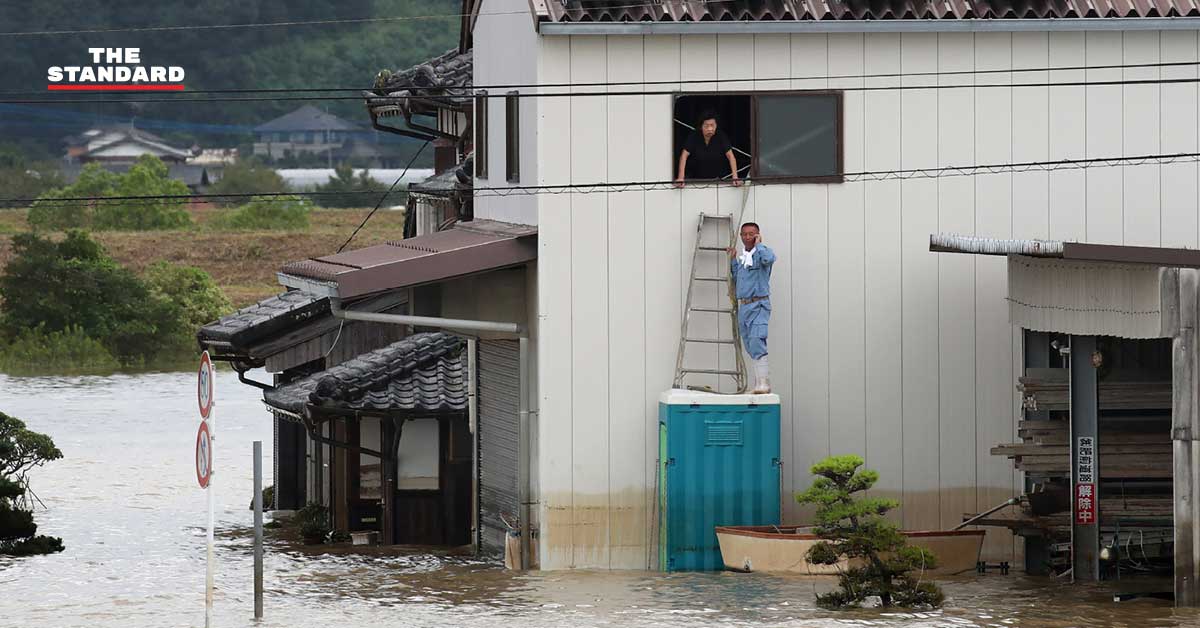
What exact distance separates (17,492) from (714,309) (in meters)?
9.15

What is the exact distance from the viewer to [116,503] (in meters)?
29.9

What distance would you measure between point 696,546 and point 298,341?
30.2 ft

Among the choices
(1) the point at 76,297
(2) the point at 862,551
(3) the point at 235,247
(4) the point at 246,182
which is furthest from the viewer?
(4) the point at 246,182

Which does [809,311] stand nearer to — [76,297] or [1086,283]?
[1086,283]

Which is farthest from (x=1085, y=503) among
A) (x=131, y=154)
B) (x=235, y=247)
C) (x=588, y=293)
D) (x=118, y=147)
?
(x=118, y=147)

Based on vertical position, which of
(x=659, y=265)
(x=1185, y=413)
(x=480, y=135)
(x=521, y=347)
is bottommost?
(x=1185, y=413)

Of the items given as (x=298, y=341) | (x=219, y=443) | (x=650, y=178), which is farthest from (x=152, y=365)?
(x=650, y=178)

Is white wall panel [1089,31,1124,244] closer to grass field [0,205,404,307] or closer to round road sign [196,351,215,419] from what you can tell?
round road sign [196,351,215,419]

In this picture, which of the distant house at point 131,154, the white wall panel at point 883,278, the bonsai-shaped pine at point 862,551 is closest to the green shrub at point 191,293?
the white wall panel at point 883,278

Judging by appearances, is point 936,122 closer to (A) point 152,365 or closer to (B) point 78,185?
(A) point 152,365

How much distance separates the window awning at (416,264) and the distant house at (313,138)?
96936mm

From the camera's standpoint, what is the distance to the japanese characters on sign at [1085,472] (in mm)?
18078

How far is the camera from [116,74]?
105 m

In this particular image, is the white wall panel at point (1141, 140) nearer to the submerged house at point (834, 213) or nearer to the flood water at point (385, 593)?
the submerged house at point (834, 213)
